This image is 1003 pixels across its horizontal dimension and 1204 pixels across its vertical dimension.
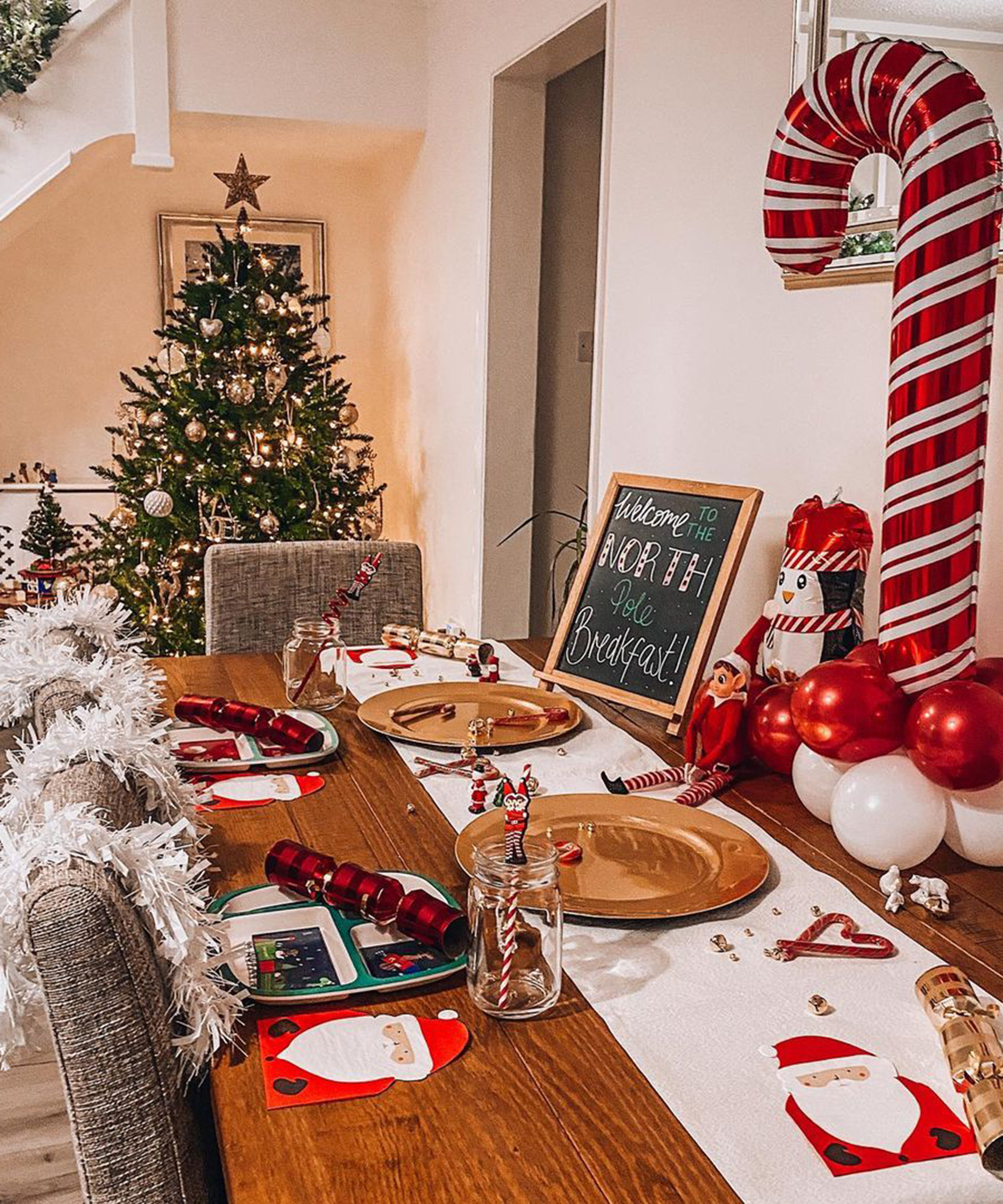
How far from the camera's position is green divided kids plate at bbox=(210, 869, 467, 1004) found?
0.89 metres

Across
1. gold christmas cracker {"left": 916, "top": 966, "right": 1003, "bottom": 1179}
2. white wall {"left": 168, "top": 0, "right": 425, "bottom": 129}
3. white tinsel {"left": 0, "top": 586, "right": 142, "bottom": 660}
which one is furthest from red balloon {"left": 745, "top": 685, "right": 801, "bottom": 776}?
white wall {"left": 168, "top": 0, "right": 425, "bottom": 129}

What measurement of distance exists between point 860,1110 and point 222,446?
3.48m

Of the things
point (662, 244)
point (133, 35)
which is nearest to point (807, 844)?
point (662, 244)

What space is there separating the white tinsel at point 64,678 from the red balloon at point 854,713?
707mm

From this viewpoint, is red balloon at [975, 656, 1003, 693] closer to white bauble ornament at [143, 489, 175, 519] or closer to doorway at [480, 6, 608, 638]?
doorway at [480, 6, 608, 638]

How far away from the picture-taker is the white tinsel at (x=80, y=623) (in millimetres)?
1599

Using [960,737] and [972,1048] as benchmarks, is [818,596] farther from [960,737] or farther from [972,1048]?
[972,1048]

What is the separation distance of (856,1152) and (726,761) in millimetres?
705

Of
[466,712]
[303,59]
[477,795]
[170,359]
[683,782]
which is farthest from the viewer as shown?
[303,59]

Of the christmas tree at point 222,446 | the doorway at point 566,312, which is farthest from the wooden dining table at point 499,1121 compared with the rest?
the christmas tree at point 222,446

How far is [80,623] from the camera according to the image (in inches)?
65.3

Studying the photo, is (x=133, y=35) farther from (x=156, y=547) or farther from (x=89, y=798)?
(x=89, y=798)

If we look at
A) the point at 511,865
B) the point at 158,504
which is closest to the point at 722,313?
the point at 511,865

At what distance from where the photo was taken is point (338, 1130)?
736mm
